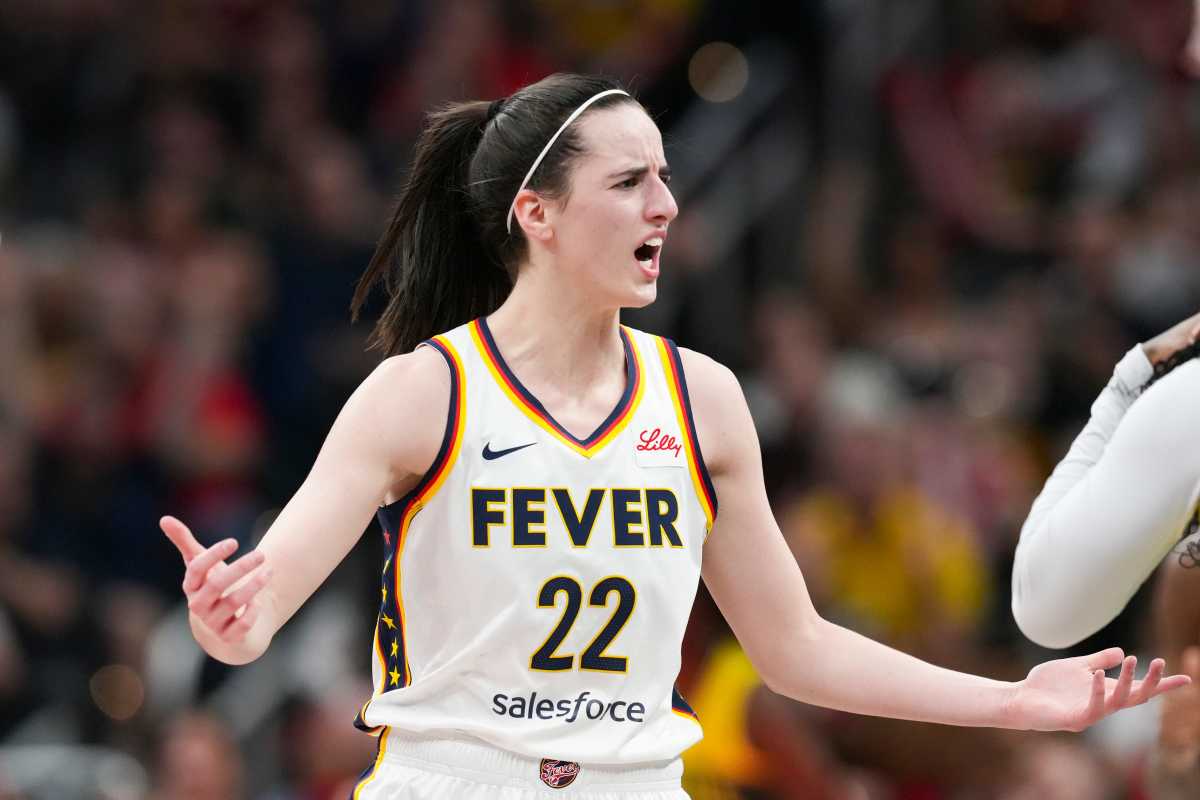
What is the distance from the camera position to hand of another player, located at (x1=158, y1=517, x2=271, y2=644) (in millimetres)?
3254

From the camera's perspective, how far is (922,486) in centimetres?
845

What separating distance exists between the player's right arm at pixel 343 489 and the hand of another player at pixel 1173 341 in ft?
4.84

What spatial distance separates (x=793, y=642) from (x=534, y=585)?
68 centimetres

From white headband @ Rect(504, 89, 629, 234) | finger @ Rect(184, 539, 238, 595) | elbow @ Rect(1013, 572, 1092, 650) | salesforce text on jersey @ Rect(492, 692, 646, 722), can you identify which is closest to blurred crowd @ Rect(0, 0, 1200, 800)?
elbow @ Rect(1013, 572, 1092, 650)

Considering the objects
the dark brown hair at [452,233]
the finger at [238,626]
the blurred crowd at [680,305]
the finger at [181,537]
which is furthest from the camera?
the blurred crowd at [680,305]

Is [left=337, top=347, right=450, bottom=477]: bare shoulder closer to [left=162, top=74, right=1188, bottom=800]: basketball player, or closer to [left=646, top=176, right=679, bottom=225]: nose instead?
[left=162, top=74, right=1188, bottom=800]: basketball player

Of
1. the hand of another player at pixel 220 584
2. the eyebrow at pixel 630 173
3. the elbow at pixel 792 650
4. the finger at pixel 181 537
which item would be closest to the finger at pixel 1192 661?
the elbow at pixel 792 650

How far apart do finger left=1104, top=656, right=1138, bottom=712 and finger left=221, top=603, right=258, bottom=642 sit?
163 cm

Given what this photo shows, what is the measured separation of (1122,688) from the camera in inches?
143

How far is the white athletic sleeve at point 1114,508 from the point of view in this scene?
3.75m

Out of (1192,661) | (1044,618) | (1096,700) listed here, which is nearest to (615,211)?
(1044,618)

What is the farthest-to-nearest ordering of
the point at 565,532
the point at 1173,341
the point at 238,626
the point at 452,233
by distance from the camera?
the point at 452,233, the point at 1173,341, the point at 565,532, the point at 238,626

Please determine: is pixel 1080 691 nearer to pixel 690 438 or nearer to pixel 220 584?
pixel 690 438

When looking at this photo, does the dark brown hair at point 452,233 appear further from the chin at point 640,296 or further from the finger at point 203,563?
the finger at point 203,563
